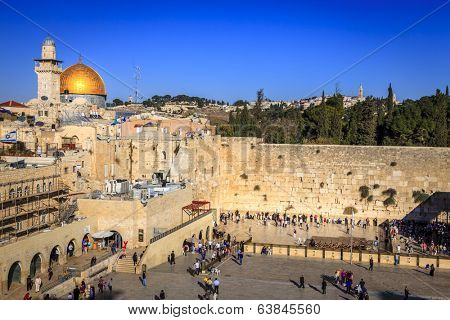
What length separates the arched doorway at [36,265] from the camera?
1599cm

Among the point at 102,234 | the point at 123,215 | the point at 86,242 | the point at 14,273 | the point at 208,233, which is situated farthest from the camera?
the point at 208,233

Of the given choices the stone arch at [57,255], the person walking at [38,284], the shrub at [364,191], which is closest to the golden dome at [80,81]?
the shrub at [364,191]

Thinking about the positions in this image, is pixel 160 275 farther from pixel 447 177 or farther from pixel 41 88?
pixel 41 88

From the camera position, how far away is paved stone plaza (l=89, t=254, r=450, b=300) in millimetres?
15891

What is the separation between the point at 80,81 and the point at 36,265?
28.6 metres

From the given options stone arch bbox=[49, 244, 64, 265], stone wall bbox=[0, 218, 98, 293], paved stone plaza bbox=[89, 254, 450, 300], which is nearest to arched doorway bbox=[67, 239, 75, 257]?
stone wall bbox=[0, 218, 98, 293]

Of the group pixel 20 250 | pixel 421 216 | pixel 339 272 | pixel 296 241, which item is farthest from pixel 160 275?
pixel 421 216

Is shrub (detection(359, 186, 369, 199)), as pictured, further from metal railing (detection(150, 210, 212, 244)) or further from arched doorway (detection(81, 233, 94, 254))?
arched doorway (detection(81, 233, 94, 254))

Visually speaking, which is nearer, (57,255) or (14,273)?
(14,273)

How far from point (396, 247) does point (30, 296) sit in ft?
53.7

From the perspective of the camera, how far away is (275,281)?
17688mm

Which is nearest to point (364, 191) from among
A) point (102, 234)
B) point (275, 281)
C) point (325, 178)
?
point (325, 178)

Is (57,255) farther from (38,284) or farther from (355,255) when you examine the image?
(355,255)

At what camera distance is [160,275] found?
1755cm
